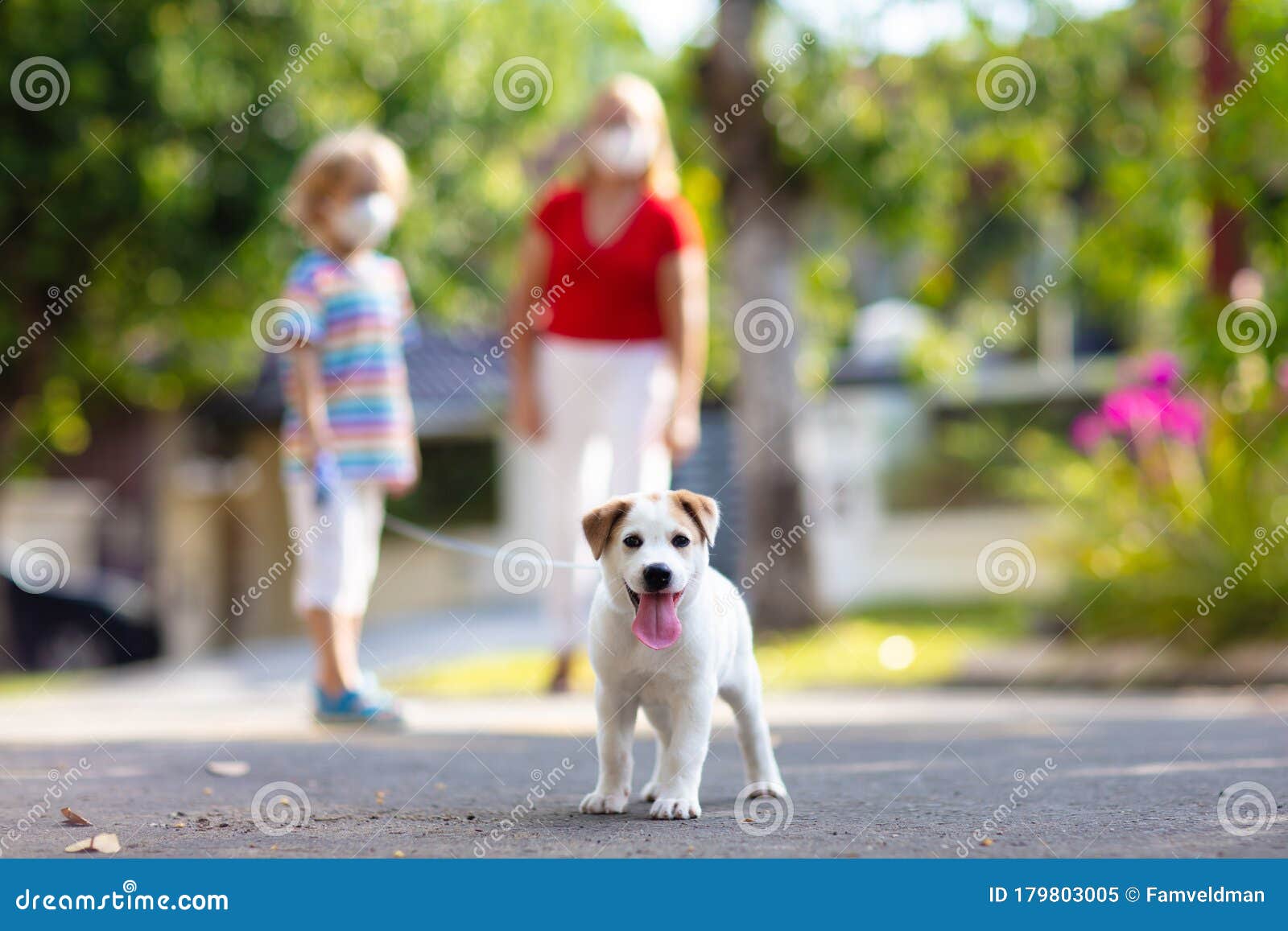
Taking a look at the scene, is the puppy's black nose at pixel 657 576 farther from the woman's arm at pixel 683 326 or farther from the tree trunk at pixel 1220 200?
the tree trunk at pixel 1220 200

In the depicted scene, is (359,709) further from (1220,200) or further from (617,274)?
(1220,200)

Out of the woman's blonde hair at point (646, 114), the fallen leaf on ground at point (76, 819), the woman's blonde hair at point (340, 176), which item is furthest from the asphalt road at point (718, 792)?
the woman's blonde hair at point (646, 114)

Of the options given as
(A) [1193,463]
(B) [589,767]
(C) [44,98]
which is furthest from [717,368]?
(B) [589,767]

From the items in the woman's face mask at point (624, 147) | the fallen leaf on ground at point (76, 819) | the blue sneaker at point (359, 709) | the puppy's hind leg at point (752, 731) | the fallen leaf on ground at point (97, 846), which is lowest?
the fallen leaf on ground at point (97, 846)

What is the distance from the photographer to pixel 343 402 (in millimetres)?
4922

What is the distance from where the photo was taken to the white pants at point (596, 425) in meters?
5.40

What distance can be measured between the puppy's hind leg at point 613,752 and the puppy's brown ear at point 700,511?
0.38 m

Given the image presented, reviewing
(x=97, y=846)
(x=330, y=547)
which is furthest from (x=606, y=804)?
(x=330, y=547)

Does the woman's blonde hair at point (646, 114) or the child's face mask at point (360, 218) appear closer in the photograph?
the child's face mask at point (360, 218)

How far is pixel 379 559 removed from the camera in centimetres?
1777

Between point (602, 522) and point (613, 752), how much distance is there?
Answer: 0.49 m

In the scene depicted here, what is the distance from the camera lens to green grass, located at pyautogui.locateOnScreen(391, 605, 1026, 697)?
7.29m

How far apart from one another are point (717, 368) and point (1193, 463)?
388 cm

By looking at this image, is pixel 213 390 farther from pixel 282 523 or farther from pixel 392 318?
pixel 392 318
